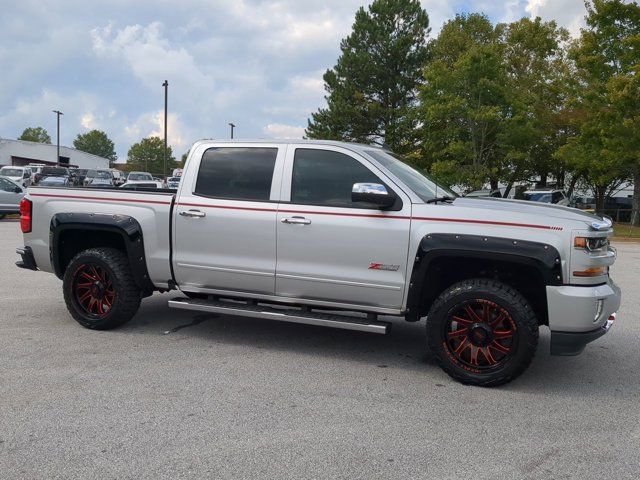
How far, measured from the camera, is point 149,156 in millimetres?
124688

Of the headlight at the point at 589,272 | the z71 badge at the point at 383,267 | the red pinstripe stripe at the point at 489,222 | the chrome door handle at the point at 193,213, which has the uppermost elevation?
the red pinstripe stripe at the point at 489,222

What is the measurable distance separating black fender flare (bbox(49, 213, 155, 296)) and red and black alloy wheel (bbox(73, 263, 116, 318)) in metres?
0.34

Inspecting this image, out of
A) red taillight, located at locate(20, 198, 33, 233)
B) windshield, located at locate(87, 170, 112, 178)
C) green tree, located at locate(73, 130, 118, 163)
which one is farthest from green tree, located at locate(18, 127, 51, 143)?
red taillight, located at locate(20, 198, 33, 233)

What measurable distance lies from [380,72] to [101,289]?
3499cm

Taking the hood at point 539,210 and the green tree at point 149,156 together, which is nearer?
the hood at point 539,210

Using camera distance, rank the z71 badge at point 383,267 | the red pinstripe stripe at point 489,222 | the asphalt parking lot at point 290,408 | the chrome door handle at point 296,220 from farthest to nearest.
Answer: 1. the chrome door handle at point 296,220
2. the z71 badge at point 383,267
3. the red pinstripe stripe at point 489,222
4. the asphalt parking lot at point 290,408

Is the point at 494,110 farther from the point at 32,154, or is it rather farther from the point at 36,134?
the point at 36,134

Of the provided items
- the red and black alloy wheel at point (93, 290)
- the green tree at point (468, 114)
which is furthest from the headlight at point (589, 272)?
the green tree at point (468, 114)

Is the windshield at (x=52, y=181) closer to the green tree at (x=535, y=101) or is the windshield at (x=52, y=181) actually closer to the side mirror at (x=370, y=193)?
the green tree at (x=535, y=101)

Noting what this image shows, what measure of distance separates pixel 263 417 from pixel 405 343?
232 centimetres

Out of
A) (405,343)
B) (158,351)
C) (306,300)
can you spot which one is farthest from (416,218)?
(158,351)

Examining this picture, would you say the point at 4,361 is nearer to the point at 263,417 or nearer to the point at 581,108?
the point at 263,417

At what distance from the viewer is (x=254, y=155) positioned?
219 inches

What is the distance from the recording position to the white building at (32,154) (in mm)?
74000
